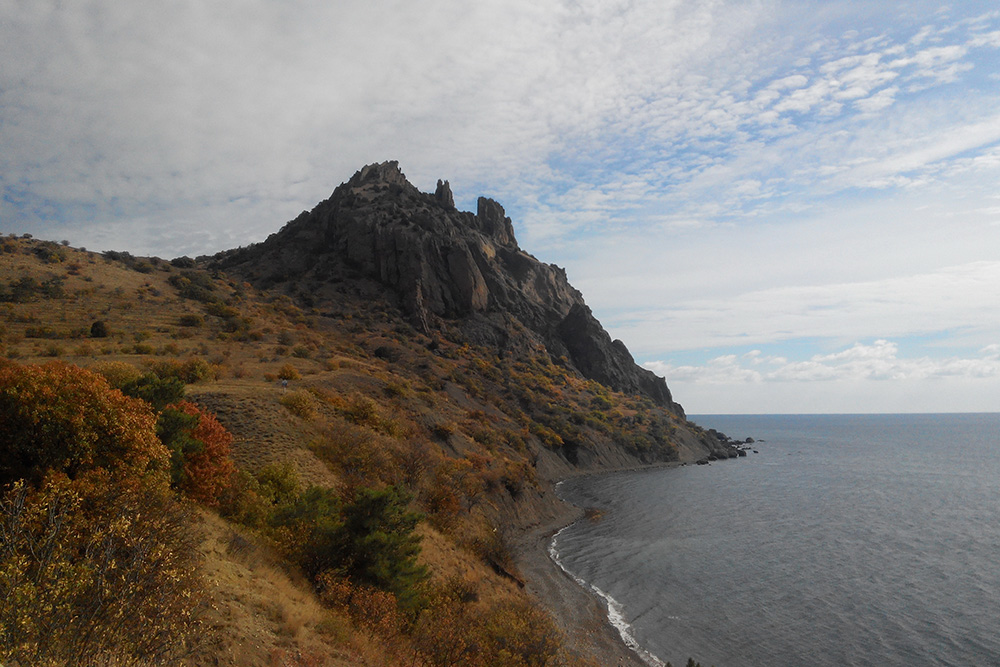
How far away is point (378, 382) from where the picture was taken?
51.0 metres

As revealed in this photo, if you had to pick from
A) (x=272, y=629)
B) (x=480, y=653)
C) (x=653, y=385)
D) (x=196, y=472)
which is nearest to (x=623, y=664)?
(x=480, y=653)

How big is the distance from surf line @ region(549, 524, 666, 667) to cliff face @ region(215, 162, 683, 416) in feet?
218

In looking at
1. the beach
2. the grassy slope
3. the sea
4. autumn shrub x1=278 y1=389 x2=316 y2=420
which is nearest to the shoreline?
the beach

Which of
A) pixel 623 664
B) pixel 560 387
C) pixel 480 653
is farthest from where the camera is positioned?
pixel 560 387

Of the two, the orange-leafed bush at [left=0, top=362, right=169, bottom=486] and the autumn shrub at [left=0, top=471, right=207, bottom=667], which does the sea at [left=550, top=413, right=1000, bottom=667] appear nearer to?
the autumn shrub at [left=0, top=471, right=207, bottom=667]

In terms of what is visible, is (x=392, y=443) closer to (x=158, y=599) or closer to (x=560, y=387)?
(x=158, y=599)

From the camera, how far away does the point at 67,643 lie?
6.95 metres

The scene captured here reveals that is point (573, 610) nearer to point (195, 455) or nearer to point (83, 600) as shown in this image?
point (195, 455)

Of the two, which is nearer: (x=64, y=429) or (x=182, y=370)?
(x=64, y=429)

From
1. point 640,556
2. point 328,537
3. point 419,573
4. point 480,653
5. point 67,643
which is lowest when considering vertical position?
point 640,556

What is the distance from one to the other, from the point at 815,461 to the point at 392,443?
349 ft

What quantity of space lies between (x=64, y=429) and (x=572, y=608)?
26.8 m

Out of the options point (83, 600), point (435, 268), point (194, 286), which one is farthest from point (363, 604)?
point (435, 268)

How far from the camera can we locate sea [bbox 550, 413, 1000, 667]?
1038 inches
